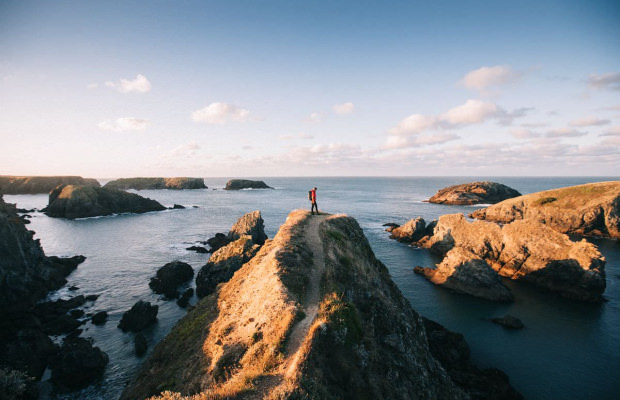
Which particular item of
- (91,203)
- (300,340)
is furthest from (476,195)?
(91,203)

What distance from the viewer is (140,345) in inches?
1000

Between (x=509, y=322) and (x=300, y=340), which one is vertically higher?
(x=300, y=340)

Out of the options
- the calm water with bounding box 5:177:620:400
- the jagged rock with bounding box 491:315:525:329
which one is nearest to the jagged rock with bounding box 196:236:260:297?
the calm water with bounding box 5:177:620:400

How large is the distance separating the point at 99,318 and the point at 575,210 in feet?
344

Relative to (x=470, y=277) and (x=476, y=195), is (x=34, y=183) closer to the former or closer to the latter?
(x=470, y=277)

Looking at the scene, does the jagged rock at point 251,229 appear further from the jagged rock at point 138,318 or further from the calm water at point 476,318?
the jagged rock at point 138,318

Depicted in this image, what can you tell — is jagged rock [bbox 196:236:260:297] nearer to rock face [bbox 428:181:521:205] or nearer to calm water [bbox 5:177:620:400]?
calm water [bbox 5:177:620:400]

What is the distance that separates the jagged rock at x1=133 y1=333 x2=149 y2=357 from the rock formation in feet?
28.7

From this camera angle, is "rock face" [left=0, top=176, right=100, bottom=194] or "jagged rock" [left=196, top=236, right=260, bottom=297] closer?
"jagged rock" [left=196, top=236, right=260, bottom=297]

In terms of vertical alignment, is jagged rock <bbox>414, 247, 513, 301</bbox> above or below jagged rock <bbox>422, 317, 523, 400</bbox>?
above

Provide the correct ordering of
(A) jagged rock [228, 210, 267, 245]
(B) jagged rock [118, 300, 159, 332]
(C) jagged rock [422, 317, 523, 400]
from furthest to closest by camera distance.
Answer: (A) jagged rock [228, 210, 267, 245] → (B) jagged rock [118, 300, 159, 332] → (C) jagged rock [422, 317, 523, 400]

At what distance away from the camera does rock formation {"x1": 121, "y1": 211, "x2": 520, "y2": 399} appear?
36.5 ft

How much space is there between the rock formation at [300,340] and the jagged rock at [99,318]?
17113mm

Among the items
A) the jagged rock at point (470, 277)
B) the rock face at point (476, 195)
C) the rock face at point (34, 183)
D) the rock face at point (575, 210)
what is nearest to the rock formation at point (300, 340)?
the jagged rock at point (470, 277)
